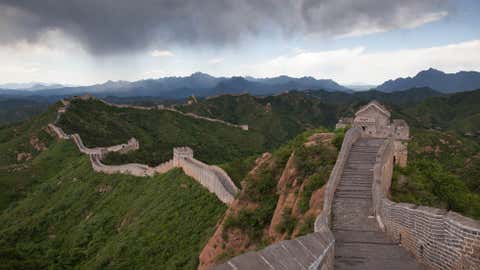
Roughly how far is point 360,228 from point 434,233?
341 cm

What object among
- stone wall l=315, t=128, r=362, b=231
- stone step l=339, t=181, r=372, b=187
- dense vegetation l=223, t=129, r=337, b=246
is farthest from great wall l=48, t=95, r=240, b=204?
stone step l=339, t=181, r=372, b=187

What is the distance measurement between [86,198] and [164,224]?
18309 mm

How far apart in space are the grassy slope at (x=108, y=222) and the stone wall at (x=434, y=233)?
11813 mm

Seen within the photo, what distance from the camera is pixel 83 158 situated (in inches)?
2135

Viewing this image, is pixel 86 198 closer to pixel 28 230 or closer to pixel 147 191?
pixel 28 230

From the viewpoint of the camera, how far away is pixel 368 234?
12.3 metres

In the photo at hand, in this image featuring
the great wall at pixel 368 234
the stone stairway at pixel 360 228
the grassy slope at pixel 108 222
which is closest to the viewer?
the great wall at pixel 368 234

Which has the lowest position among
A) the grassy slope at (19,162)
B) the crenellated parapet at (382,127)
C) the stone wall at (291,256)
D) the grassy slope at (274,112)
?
the grassy slope at (274,112)

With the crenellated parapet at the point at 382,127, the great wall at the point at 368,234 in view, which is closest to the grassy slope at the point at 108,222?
the great wall at the point at 368,234

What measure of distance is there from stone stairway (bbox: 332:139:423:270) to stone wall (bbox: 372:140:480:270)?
333mm

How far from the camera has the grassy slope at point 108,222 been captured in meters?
25.6

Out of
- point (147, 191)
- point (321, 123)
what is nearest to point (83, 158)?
point (147, 191)

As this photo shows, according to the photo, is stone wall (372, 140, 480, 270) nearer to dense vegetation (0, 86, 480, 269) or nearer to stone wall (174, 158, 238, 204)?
dense vegetation (0, 86, 480, 269)

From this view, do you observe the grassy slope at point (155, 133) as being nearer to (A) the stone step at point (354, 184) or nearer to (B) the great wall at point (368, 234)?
(A) the stone step at point (354, 184)
